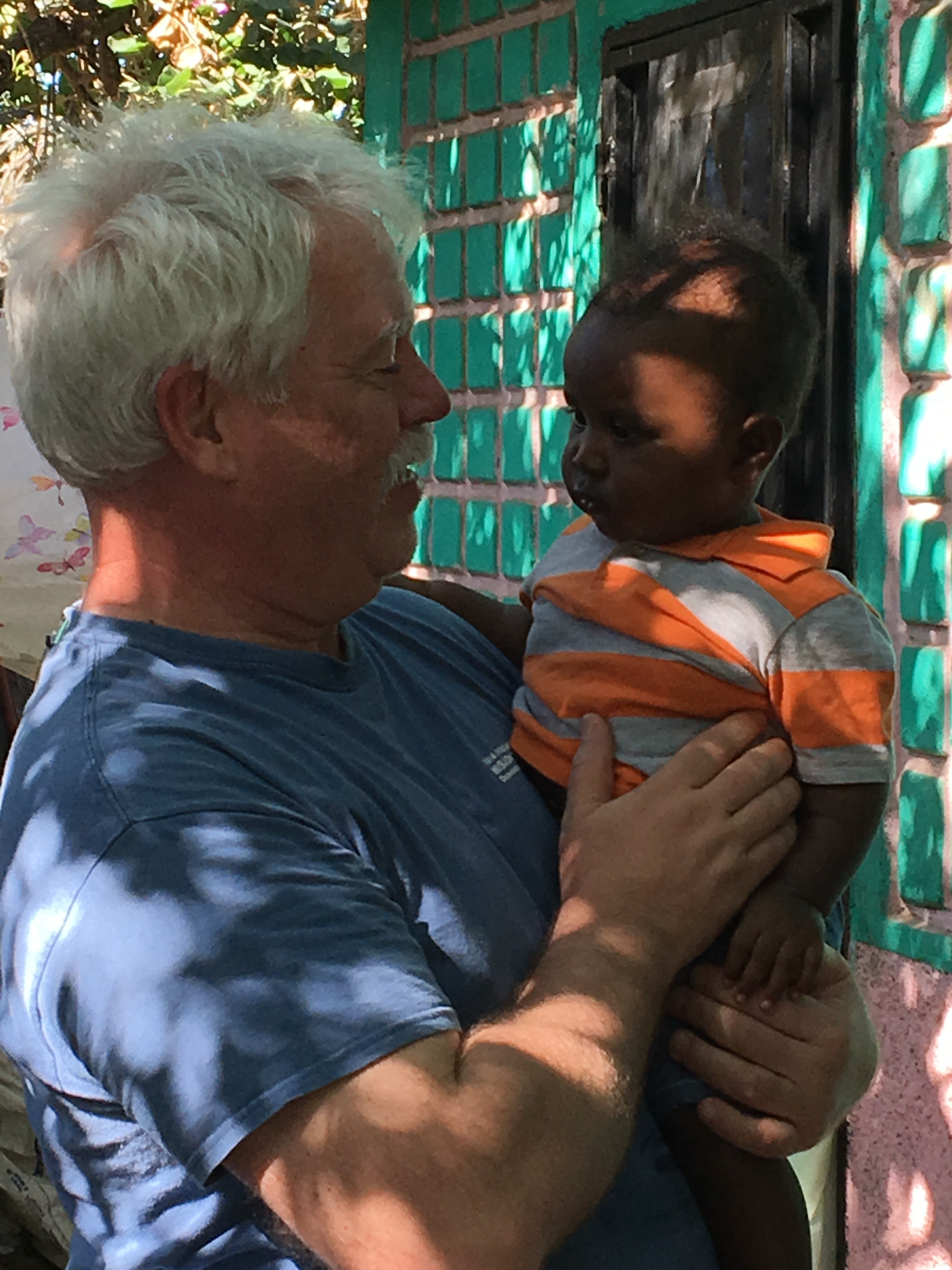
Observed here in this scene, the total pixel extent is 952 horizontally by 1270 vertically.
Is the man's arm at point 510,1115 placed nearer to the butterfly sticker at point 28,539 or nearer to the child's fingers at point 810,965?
the child's fingers at point 810,965

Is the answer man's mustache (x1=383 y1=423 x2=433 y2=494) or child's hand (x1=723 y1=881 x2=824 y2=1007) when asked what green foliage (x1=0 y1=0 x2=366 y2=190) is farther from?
child's hand (x1=723 y1=881 x2=824 y2=1007)

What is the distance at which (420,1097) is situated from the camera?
4.25ft

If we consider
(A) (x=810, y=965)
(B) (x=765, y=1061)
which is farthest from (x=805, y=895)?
(B) (x=765, y=1061)

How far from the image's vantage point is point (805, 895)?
6.46 feet

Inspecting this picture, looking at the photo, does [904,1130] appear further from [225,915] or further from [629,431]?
[225,915]

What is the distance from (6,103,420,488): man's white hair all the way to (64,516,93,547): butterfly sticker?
8.38 ft

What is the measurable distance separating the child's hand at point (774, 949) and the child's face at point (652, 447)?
0.53 metres

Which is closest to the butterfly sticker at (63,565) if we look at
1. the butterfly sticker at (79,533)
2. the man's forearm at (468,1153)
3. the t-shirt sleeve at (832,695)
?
the butterfly sticker at (79,533)

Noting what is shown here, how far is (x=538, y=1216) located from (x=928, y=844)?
2562 mm

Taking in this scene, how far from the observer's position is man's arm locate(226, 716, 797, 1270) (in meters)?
1.26

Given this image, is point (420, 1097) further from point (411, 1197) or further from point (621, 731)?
point (621, 731)

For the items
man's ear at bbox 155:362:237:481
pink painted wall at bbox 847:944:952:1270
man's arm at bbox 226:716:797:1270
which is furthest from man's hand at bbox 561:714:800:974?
pink painted wall at bbox 847:944:952:1270

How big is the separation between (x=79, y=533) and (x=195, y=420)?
274cm

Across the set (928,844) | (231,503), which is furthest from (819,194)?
(231,503)
